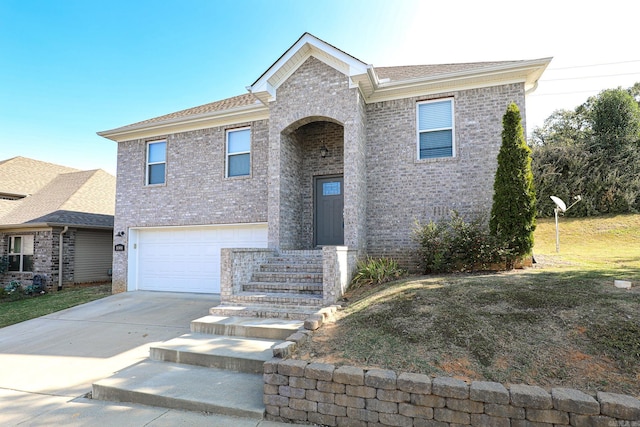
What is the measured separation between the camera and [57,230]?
1298cm

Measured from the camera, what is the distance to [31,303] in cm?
1070

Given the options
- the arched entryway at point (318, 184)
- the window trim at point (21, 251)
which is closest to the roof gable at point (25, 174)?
the window trim at point (21, 251)

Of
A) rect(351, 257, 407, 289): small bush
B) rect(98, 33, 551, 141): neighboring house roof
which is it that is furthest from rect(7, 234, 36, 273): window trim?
rect(351, 257, 407, 289): small bush

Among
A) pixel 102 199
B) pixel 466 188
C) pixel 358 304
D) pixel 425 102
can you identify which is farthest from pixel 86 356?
pixel 102 199

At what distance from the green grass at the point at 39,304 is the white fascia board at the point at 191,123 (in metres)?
5.34

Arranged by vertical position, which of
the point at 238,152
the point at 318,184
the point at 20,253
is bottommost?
the point at 20,253

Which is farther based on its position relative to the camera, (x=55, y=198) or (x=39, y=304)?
(x=55, y=198)

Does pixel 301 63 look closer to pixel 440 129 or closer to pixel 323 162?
pixel 323 162

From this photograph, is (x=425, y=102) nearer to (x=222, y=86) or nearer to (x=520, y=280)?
(x=520, y=280)

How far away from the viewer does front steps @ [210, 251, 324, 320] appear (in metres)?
6.18

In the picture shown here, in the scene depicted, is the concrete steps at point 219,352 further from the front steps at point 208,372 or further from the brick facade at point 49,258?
the brick facade at point 49,258

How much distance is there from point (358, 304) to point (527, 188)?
4333 mm

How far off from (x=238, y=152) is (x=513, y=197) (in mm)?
7586

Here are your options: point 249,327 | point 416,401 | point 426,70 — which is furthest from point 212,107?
point 416,401
